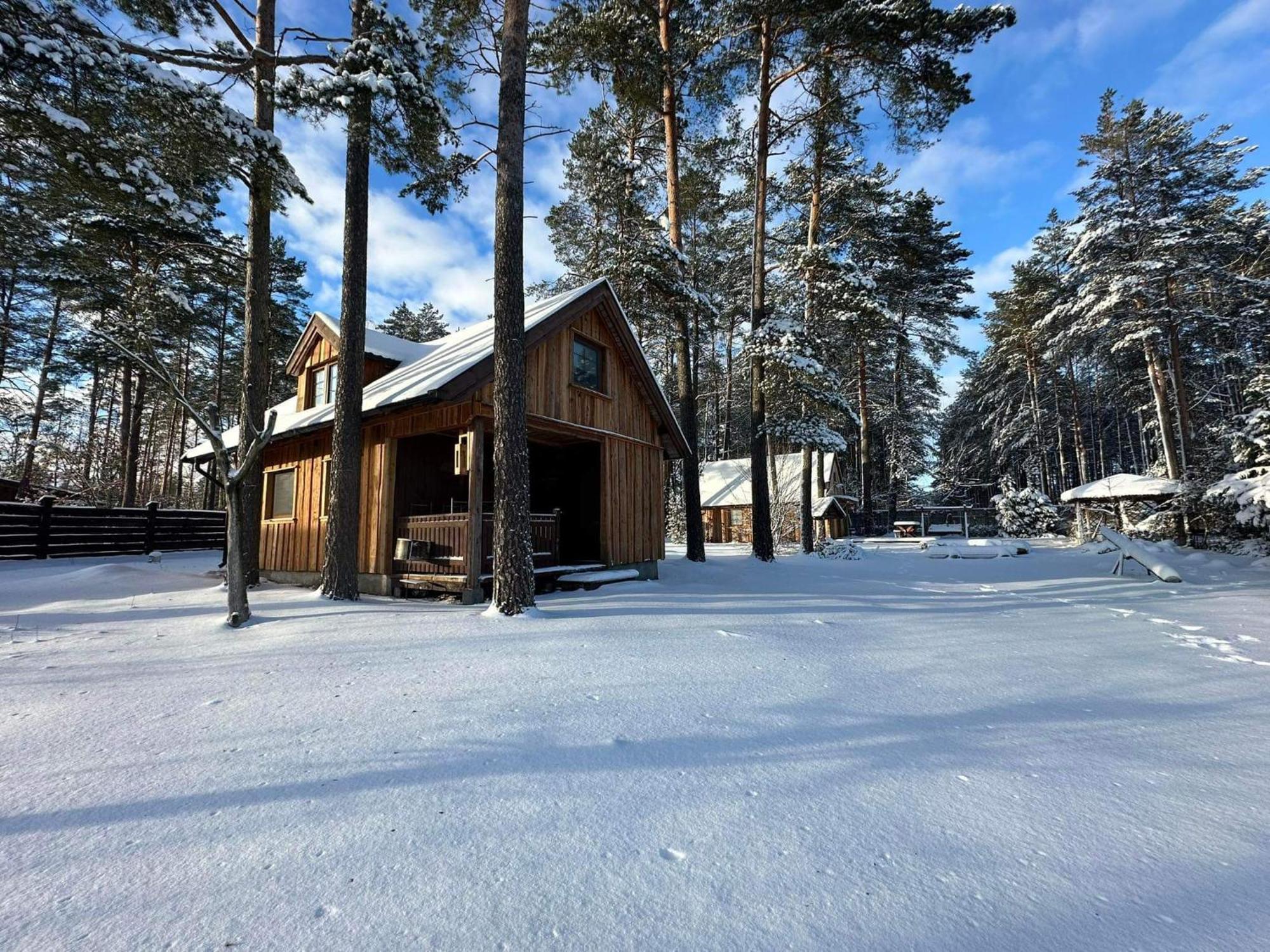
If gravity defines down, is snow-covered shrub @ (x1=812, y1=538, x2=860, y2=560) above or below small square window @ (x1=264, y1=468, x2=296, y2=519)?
below

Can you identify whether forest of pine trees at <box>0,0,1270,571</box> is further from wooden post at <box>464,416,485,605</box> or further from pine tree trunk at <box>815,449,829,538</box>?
pine tree trunk at <box>815,449,829,538</box>

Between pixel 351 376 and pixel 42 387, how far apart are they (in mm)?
19112

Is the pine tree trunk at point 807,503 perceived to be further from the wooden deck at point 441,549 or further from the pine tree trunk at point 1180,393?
the pine tree trunk at point 1180,393

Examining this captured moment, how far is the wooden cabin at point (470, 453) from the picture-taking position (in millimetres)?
7953

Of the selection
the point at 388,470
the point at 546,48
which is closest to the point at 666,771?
the point at 388,470

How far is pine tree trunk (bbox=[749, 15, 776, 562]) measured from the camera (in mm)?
12968

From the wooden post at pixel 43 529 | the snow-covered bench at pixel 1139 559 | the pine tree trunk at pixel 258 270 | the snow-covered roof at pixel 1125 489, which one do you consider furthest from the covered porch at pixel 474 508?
the snow-covered roof at pixel 1125 489

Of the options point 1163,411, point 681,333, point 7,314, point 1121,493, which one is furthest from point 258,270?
point 1163,411

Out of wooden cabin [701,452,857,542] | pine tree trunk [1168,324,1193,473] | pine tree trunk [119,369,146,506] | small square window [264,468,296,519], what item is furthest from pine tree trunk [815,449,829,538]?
pine tree trunk [119,369,146,506]

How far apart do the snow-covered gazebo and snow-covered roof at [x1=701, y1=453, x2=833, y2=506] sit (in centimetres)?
1077

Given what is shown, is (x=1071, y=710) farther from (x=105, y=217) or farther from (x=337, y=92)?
(x=105, y=217)

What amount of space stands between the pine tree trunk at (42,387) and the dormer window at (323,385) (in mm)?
13070

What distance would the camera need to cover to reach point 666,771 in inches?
104

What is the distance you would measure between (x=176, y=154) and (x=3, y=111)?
154cm
